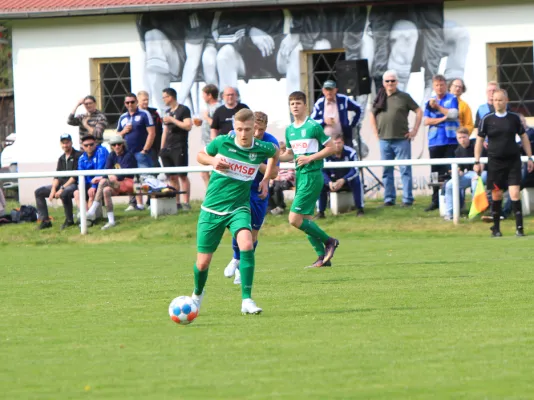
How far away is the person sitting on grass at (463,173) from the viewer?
1970 centimetres

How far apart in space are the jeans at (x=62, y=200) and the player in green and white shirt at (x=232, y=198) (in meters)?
10.9

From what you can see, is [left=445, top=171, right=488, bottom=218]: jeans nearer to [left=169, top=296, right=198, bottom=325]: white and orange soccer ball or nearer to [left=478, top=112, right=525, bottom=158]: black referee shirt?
[left=478, top=112, right=525, bottom=158]: black referee shirt

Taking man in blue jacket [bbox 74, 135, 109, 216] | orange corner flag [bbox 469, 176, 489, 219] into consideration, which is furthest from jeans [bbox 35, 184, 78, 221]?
orange corner flag [bbox 469, 176, 489, 219]

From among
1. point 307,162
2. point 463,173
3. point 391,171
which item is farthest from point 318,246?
point 391,171

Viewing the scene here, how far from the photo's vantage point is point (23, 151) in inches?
1136

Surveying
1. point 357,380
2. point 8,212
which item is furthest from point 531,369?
point 8,212

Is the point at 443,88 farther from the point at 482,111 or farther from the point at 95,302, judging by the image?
the point at 95,302

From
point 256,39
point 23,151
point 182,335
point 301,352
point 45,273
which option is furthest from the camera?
point 23,151

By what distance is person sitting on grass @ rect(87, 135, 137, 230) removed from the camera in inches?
833

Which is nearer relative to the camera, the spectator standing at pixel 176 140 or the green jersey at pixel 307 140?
the green jersey at pixel 307 140

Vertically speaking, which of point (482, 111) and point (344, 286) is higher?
point (482, 111)

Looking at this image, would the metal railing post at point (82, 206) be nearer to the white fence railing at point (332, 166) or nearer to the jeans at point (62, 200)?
the white fence railing at point (332, 166)

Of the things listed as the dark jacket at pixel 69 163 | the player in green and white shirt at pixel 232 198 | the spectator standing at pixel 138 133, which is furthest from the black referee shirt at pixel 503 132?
the dark jacket at pixel 69 163

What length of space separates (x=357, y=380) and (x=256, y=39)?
64.9ft
